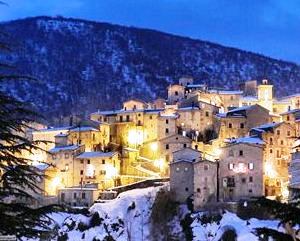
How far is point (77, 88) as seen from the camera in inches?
6850

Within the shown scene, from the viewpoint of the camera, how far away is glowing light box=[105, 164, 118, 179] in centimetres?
6438

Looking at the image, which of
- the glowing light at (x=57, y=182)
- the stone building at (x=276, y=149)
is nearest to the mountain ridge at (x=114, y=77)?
the glowing light at (x=57, y=182)

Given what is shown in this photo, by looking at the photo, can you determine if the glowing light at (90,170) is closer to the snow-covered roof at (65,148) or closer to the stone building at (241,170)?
the snow-covered roof at (65,148)

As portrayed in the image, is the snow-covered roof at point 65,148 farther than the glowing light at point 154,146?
No

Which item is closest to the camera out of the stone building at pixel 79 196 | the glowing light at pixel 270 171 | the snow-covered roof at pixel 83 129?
the glowing light at pixel 270 171

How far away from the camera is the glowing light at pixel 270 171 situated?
190 ft

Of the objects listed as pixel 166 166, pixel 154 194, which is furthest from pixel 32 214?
pixel 166 166

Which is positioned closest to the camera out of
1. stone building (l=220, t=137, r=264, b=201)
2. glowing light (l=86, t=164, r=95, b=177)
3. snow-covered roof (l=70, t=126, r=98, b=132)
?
stone building (l=220, t=137, r=264, b=201)

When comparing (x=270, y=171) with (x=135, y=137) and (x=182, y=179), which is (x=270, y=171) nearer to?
(x=182, y=179)

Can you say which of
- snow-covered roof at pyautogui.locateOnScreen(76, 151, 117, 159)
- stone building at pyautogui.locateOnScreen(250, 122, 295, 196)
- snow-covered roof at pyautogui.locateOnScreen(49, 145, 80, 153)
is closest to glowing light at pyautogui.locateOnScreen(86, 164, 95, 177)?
snow-covered roof at pyautogui.locateOnScreen(76, 151, 117, 159)

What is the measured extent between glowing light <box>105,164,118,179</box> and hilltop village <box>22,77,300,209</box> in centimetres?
10

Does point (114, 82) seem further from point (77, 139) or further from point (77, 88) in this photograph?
point (77, 139)

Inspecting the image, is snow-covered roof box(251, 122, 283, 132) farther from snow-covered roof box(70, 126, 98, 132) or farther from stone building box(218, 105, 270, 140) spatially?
snow-covered roof box(70, 126, 98, 132)

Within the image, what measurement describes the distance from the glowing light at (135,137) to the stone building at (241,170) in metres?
15.4
